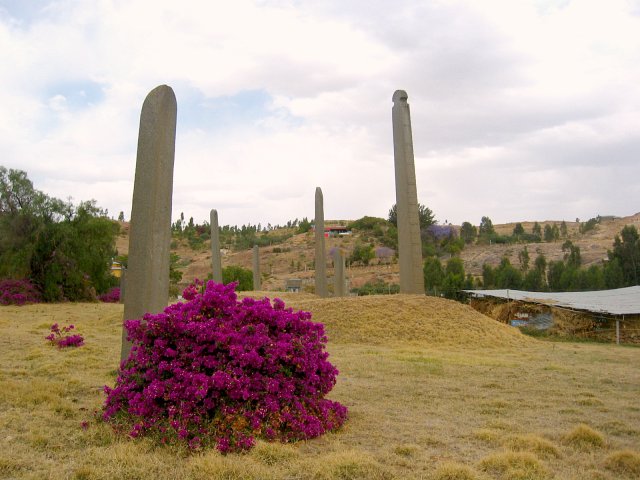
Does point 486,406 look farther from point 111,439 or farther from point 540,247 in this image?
point 540,247

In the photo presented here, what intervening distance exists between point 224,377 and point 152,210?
2.73 meters

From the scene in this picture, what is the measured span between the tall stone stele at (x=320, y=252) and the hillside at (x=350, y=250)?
15716 millimetres

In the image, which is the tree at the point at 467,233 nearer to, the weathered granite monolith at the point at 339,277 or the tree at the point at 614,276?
the tree at the point at 614,276

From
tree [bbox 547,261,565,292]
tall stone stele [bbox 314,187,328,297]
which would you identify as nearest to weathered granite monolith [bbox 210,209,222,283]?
tall stone stele [bbox 314,187,328,297]

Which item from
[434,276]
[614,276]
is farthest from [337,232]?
[614,276]

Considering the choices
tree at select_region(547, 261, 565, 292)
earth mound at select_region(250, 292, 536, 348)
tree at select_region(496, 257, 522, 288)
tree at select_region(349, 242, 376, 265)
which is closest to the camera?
earth mound at select_region(250, 292, 536, 348)

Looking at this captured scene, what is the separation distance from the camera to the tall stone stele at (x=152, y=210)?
255 inches

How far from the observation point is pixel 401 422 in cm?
544

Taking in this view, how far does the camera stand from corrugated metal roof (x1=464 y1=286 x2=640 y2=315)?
1508 centimetres

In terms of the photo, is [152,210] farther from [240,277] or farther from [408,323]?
[240,277]

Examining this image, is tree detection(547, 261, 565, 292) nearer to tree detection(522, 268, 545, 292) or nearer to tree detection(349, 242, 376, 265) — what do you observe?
tree detection(522, 268, 545, 292)

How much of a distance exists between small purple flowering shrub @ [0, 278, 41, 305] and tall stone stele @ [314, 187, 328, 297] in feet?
36.1

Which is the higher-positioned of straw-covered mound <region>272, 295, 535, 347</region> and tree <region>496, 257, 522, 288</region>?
tree <region>496, 257, 522, 288</region>

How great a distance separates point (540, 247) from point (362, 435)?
4346 centimetres
